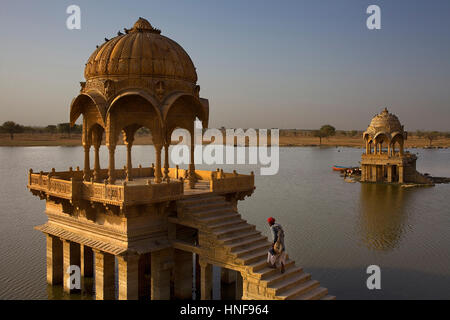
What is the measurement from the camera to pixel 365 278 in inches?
720

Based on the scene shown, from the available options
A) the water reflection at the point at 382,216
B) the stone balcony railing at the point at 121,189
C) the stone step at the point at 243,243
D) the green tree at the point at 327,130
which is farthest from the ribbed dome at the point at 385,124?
the green tree at the point at 327,130

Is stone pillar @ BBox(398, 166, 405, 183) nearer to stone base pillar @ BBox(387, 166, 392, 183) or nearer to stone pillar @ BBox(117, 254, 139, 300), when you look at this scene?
stone base pillar @ BBox(387, 166, 392, 183)

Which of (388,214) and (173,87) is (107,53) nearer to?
(173,87)

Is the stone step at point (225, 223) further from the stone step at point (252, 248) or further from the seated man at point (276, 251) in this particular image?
the seated man at point (276, 251)

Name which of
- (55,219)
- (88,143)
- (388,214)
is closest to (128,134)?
(88,143)

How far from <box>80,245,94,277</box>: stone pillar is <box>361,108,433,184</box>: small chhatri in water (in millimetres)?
41074

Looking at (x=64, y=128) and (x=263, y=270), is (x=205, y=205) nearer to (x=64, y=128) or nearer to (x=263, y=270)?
(x=263, y=270)

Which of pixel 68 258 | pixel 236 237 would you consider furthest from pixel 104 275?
pixel 236 237

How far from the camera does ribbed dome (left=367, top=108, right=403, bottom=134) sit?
51156 millimetres

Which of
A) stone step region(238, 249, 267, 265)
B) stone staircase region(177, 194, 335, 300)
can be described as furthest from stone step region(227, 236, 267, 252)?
stone step region(238, 249, 267, 265)

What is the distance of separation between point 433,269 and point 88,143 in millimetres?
17231

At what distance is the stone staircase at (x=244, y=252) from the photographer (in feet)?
38.3

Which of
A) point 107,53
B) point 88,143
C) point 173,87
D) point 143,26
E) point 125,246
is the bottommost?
point 125,246

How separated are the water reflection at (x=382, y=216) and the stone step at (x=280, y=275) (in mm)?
12229
